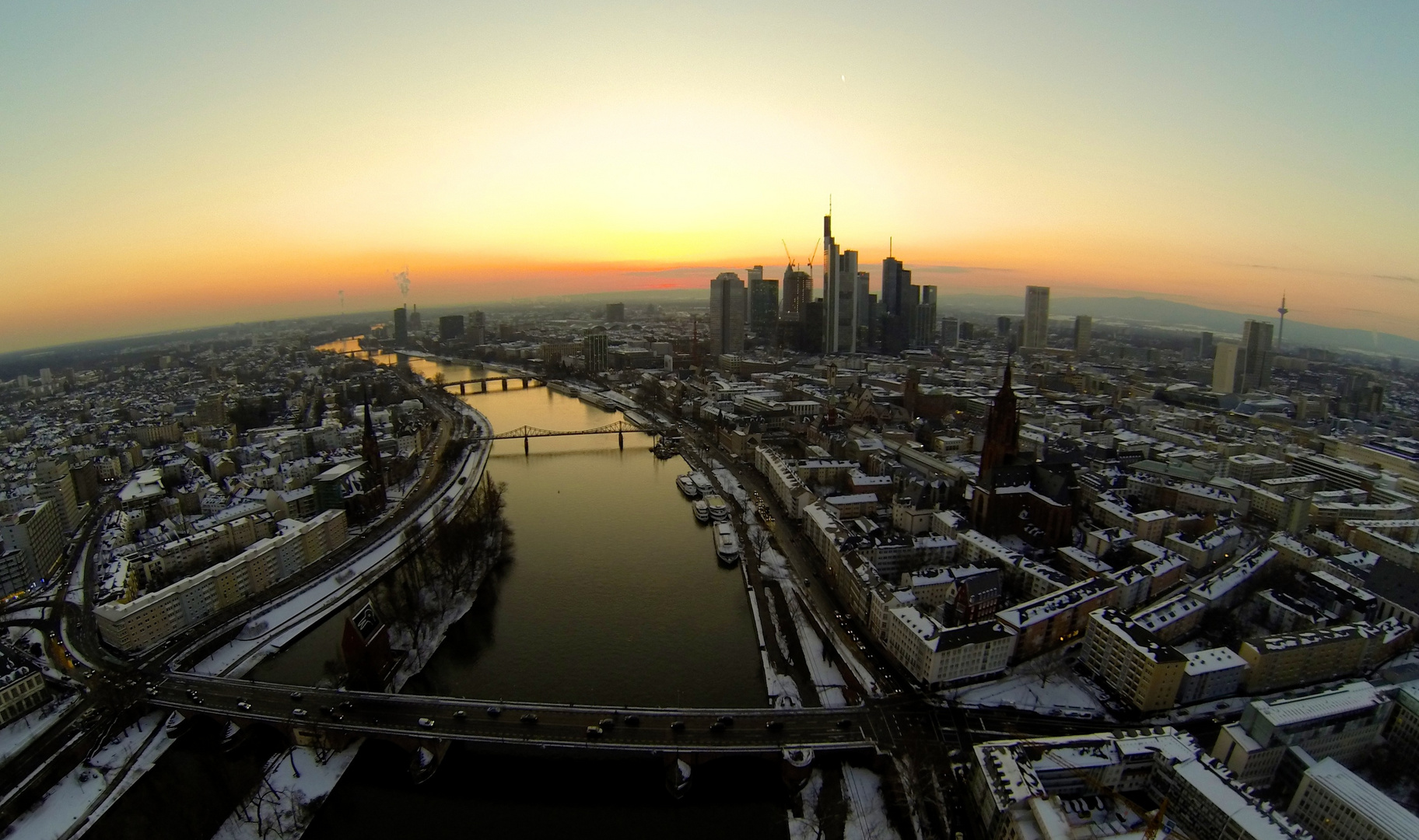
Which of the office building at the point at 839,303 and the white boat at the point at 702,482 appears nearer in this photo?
the white boat at the point at 702,482

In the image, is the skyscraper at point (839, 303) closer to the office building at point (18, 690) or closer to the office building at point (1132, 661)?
the office building at point (1132, 661)

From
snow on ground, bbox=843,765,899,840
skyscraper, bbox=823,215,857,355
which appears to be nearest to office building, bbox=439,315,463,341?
skyscraper, bbox=823,215,857,355

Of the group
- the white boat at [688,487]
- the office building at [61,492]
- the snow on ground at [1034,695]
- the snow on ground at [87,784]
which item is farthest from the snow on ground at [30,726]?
the white boat at [688,487]

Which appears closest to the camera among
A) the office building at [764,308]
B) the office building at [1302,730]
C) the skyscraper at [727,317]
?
the office building at [1302,730]

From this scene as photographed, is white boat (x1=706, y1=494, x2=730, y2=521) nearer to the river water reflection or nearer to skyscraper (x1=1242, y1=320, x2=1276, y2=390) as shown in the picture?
the river water reflection

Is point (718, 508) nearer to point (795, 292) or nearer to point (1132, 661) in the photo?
point (1132, 661)

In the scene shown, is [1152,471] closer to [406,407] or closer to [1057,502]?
[1057,502]

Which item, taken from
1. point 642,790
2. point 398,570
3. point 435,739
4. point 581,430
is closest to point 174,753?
point 435,739
